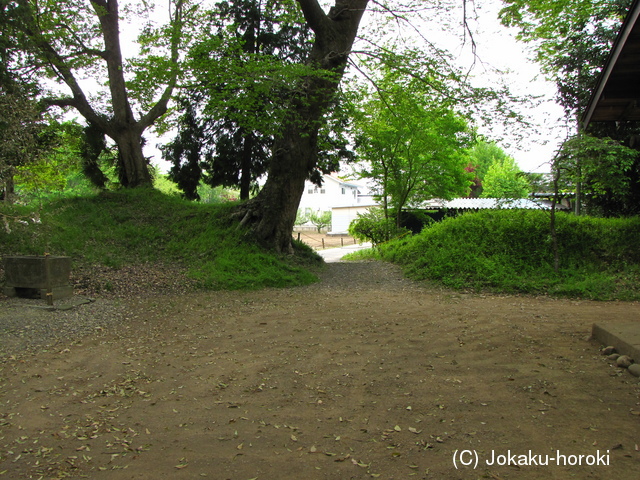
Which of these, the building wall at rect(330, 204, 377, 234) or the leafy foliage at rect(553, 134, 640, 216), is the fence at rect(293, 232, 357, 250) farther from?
the leafy foliage at rect(553, 134, 640, 216)

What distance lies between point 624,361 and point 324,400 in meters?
2.73

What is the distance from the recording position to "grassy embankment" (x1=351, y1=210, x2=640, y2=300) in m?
8.21

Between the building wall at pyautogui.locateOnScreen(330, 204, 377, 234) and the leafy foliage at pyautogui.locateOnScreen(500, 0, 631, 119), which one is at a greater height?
the leafy foliage at pyautogui.locateOnScreen(500, 0, 631, 119)

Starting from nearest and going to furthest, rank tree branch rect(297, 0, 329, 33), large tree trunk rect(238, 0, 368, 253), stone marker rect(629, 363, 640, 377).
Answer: stone marker rect(629, 363, 640, 377)
tree branch rect(297, 0, 329, 33)
large tree trunk rect(238, 0, 368, 253)

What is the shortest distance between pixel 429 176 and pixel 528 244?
8.45 m

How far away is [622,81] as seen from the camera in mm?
5434

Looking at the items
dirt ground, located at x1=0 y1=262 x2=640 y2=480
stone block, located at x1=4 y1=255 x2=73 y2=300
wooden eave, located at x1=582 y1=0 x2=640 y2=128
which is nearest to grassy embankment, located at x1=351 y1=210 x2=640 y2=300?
dirt ground, located at x1=0 y1=262 x2=640 y2=480

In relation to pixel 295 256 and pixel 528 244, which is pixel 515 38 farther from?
pixel 295 256

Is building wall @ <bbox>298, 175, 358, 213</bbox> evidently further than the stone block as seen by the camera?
Yes

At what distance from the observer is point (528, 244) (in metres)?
9.70

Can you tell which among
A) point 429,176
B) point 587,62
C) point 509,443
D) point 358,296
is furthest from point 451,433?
point 429,176

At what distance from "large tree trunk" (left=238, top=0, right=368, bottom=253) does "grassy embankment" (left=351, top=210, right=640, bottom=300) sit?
11.1 ft

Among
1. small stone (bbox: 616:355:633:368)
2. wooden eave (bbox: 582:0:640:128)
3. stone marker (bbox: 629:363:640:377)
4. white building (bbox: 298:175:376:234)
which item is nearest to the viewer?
stone marker (bbox: 629:363:640:377)

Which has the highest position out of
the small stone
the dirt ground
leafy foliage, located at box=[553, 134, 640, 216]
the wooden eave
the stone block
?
the wooden eave
